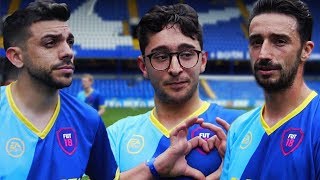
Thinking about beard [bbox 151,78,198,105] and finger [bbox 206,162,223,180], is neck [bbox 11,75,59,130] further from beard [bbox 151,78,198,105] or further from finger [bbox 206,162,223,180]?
finger [bbox 206,162,223,180]

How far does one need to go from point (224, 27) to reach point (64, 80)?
27.9 m

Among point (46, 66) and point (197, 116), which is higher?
point (46, 66)

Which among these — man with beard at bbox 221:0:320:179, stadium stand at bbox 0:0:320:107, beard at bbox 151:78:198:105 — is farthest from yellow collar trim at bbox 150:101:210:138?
stadium stand at bbox 0:0:320:107

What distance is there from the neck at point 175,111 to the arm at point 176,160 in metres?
0.20

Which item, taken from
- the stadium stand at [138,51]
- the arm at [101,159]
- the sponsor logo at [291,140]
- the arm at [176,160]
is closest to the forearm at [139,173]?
the arm at [176,160]

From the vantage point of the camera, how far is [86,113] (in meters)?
3.16

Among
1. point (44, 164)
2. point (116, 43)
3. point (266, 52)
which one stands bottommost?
point (116, 43)

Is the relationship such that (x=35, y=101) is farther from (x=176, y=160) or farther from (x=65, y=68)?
(x=176, y=160)

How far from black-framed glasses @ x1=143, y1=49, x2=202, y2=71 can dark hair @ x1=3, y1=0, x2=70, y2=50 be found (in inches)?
22.9

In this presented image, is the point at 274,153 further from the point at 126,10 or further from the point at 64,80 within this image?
the point at 126,10

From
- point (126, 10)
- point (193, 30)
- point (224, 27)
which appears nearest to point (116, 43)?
point (126, 10)

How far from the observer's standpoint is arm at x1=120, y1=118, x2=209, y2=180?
308 cm

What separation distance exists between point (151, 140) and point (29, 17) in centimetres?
104

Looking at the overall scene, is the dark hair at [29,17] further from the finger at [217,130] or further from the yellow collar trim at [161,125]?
the finger at [217,130]
